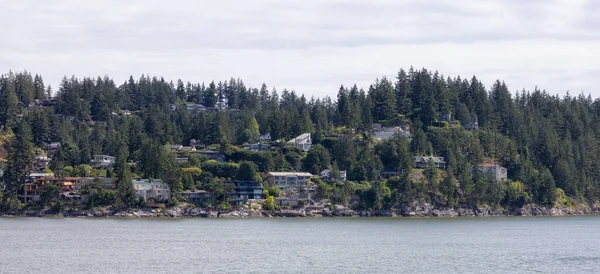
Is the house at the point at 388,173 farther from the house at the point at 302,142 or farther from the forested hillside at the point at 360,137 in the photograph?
the house at the point at 302,142

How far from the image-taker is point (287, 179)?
371ft

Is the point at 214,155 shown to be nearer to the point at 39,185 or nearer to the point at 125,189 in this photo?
the point at 125,189

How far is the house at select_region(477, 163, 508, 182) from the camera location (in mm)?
120988

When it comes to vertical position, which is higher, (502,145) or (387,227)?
(502,145)

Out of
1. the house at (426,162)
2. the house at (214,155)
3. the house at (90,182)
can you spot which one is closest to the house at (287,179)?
the house at (214,155)

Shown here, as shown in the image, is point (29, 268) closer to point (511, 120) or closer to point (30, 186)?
point (30, 186)

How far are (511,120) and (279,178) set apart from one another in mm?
45664

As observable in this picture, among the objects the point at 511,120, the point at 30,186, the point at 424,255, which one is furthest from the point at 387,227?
the point at 511,120

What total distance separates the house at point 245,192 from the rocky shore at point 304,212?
1.41 metres

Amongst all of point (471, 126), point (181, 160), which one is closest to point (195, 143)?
point (181, 160)

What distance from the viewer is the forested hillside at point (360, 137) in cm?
11262

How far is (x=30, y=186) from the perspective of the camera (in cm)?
10688

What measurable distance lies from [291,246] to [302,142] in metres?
61.1

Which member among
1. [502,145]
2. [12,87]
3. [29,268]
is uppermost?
[12,87]
